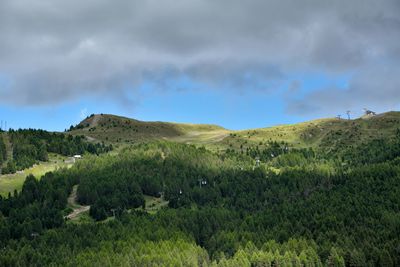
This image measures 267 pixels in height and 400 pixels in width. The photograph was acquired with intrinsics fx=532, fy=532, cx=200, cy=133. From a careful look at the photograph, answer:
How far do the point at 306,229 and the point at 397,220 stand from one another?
32675 mm

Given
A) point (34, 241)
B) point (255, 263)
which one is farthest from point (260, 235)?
point (34, 241)

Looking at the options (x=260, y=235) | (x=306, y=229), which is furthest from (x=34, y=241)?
(x=306, y=229)

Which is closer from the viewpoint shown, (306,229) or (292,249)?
(292,249)

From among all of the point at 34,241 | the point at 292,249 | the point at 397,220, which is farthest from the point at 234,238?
the point at 34,241

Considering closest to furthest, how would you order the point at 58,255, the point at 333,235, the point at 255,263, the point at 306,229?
the point at 255,263
the point at 58,255
the point at 333,235
the point at 306,229

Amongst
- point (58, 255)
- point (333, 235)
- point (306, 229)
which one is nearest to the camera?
point (58, 255)

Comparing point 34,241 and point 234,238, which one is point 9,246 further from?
point 234,238

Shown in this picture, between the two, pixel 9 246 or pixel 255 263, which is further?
pixel 9 246

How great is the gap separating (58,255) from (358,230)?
342ft

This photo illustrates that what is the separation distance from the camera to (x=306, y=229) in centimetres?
19975

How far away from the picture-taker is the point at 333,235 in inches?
7382

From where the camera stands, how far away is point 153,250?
172 metres

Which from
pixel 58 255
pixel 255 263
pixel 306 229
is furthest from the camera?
pixel 306 229

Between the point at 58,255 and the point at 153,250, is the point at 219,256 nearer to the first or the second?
the point at 153,250
